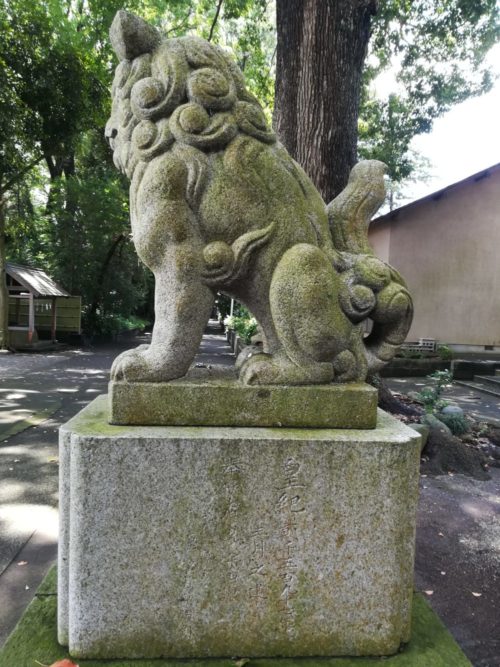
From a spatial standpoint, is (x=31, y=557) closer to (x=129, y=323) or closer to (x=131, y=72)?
(x=131, y=72)

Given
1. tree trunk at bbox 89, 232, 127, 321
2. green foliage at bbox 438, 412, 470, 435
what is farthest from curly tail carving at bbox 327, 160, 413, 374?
tree trunk at bbox 89, 232, 127, 321

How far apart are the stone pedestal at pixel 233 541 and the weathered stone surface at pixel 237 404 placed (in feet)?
0.19

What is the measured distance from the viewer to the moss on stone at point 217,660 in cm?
168

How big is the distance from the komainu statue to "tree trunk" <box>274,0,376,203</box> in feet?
10.4

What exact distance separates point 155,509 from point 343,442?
747mm

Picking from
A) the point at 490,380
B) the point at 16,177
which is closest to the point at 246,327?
the point at 490,380

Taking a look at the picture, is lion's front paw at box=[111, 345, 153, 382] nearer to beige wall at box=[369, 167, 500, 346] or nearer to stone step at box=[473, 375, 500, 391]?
stone step at box=[473, 375, 500, 391]

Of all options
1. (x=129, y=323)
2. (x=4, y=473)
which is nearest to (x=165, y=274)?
(x=4, y=473)

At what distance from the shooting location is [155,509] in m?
1.68

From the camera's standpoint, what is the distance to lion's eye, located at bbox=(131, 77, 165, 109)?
1.75m

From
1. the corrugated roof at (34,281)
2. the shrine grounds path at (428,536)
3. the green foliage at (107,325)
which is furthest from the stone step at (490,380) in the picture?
the green foliage at (107,325)

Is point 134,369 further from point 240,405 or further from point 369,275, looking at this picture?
point 369,275

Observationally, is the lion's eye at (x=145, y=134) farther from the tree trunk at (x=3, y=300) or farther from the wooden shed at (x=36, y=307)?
the wooden shed at (x=36, y=307)

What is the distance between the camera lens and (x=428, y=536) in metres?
3.51
